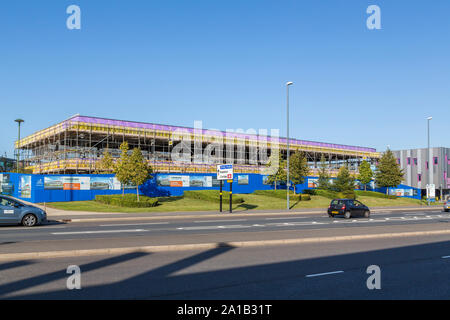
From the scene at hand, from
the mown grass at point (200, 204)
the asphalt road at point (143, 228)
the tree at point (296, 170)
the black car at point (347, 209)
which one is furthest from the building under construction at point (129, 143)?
the black car at point (347, 209)

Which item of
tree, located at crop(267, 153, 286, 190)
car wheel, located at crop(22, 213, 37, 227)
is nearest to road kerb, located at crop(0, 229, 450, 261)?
car wheel, located at crop(22, 213, 37, 227)

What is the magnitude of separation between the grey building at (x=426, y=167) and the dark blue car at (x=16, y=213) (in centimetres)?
7695

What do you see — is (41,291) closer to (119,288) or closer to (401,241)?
(119,288)

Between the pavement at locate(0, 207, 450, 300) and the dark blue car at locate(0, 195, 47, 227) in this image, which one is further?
the dark blue car at locate(0, 195, 47, 227)

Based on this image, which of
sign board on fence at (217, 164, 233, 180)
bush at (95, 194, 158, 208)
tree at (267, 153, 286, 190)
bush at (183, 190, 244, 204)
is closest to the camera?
sign board on fence at (217, 164, 233, 180)

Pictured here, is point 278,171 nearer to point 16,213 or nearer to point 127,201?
point 127,201

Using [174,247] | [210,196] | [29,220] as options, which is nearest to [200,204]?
[210,196]

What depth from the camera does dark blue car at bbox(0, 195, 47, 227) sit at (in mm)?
19422

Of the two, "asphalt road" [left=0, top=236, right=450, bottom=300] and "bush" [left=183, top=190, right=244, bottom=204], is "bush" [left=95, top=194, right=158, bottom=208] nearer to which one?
"bush" [left=183, top=190, right=244, bottom=204]

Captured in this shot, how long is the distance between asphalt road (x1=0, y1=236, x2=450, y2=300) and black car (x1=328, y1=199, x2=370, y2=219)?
1516cm

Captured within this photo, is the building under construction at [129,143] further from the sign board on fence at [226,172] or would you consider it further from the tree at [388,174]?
the sign board on fence at [226,172]

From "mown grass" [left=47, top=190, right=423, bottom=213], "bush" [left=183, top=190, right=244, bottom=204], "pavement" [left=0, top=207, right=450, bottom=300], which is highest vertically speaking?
"pavement" [left=0, top=207, right=450, bottom=300]

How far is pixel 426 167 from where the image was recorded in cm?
8406

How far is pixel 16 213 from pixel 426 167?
272 feet
